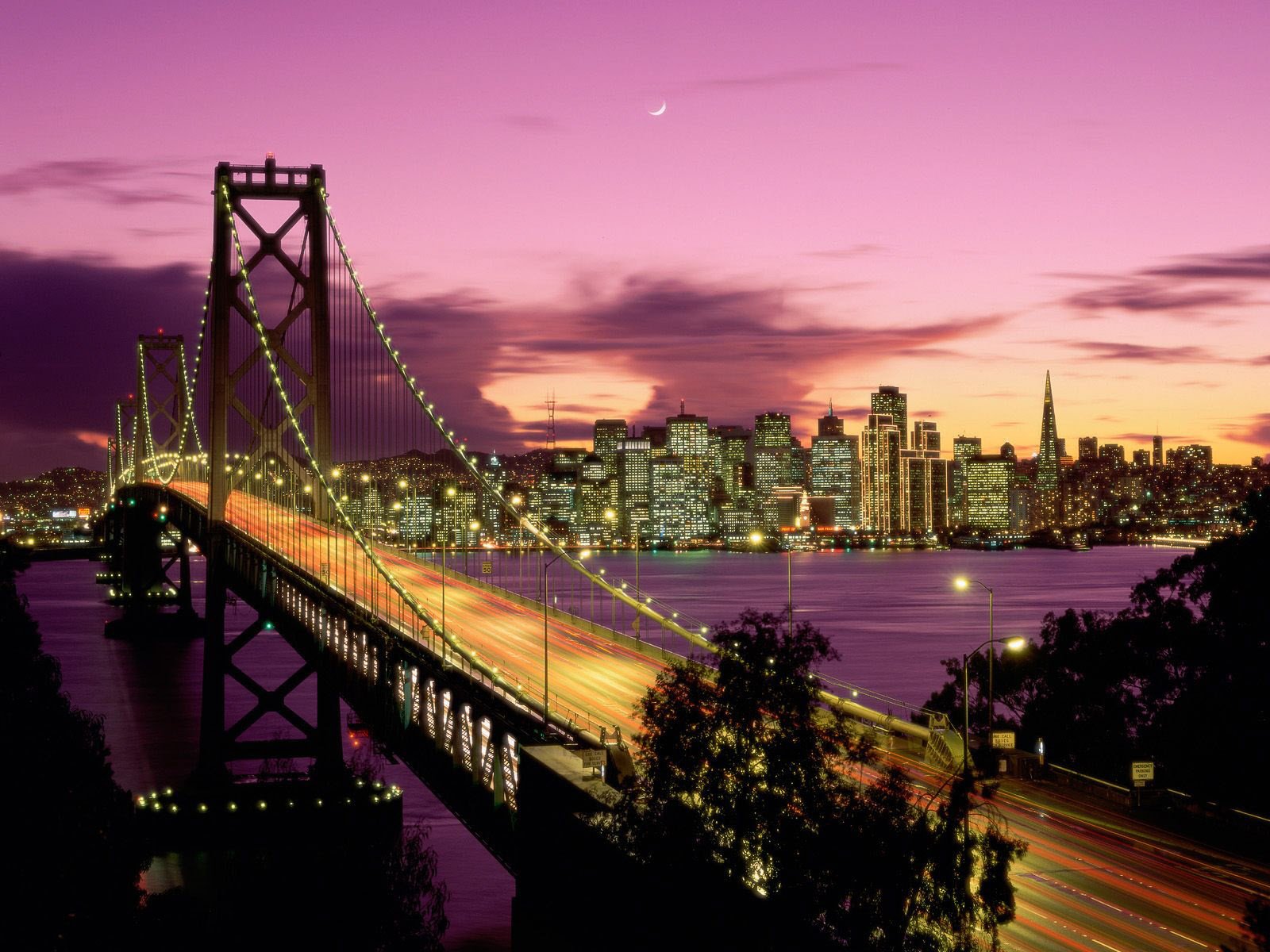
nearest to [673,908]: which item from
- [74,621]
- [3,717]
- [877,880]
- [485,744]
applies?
[877,880]

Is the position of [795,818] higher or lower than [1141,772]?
higher

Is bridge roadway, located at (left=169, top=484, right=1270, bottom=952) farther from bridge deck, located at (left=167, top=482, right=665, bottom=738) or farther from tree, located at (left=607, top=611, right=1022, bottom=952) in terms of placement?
tree, located at (left=607, top=611, right=1022, bottom=952)

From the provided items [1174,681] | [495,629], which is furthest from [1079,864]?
[495,629]

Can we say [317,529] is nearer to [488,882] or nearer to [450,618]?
[450,618]

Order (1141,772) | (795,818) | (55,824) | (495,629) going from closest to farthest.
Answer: (795,818) → (55,824) → (1141,772) → (495,629)

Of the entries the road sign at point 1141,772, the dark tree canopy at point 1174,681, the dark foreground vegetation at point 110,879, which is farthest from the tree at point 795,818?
the dark tree canopy at point 1174,681

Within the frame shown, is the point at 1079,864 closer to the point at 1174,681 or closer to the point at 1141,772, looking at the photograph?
the point at 1141,772
